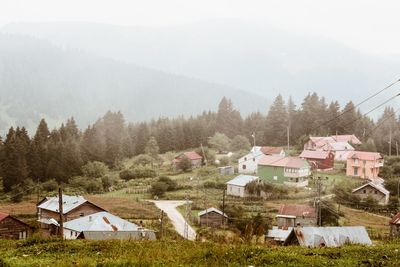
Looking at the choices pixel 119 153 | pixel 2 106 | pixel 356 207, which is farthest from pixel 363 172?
pixel 2 106

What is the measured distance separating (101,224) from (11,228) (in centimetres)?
613

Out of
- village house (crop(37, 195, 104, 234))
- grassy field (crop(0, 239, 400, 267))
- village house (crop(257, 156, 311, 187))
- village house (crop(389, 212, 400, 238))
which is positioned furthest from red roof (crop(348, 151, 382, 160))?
grassy field (crop(0, 239, 400, 267))

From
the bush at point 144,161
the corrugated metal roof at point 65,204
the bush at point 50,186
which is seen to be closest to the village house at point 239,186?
the corrugated metal roof at point 65,204

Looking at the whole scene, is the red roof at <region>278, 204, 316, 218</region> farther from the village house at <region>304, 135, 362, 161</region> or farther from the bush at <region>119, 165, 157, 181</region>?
the village house at <region>304, 135, 362, 161</region>

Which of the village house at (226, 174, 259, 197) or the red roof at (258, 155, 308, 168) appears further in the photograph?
the red roof at (258, 155, 308, 168)

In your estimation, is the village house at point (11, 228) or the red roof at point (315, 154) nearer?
the village house at point (11, 228)

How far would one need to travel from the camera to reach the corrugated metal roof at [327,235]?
1798cm

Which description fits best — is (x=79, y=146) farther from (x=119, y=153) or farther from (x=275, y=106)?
(x=275, y=106)

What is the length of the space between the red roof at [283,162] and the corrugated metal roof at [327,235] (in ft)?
108

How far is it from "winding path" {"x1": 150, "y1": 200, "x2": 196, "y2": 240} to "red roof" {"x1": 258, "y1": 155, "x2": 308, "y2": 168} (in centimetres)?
1369

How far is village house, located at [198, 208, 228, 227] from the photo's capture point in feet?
122

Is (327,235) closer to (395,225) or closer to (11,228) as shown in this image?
(395,225)

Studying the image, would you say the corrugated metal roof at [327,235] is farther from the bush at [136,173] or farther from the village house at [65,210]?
the bush at [136,173]

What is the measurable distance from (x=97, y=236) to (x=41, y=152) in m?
38.4
